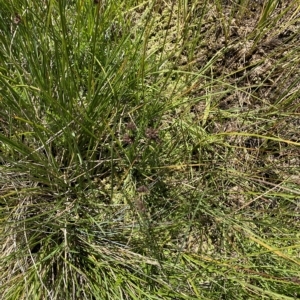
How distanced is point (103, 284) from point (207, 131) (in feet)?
1.92

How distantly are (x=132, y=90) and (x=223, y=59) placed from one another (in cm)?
39

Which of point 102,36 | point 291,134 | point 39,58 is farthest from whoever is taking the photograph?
point 291,134

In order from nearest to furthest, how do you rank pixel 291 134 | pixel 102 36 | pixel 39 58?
pixel 39 58 → pixel 102 36 → pixel 291 134

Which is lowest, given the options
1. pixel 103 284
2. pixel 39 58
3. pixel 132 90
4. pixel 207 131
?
pixel 103 284

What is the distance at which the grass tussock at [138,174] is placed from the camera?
1.01 metres

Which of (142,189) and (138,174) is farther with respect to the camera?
(138,174)

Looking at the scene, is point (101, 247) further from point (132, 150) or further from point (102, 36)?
point (102, 36)

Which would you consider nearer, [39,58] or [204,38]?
[39,58]

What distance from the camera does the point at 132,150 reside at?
3.56 ft

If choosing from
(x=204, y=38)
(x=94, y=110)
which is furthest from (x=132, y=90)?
(x=204, y=38)

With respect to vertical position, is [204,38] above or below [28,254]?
above

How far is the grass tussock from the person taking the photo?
3.33ft

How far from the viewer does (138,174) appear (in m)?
1.21

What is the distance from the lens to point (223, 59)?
1.34 meters
